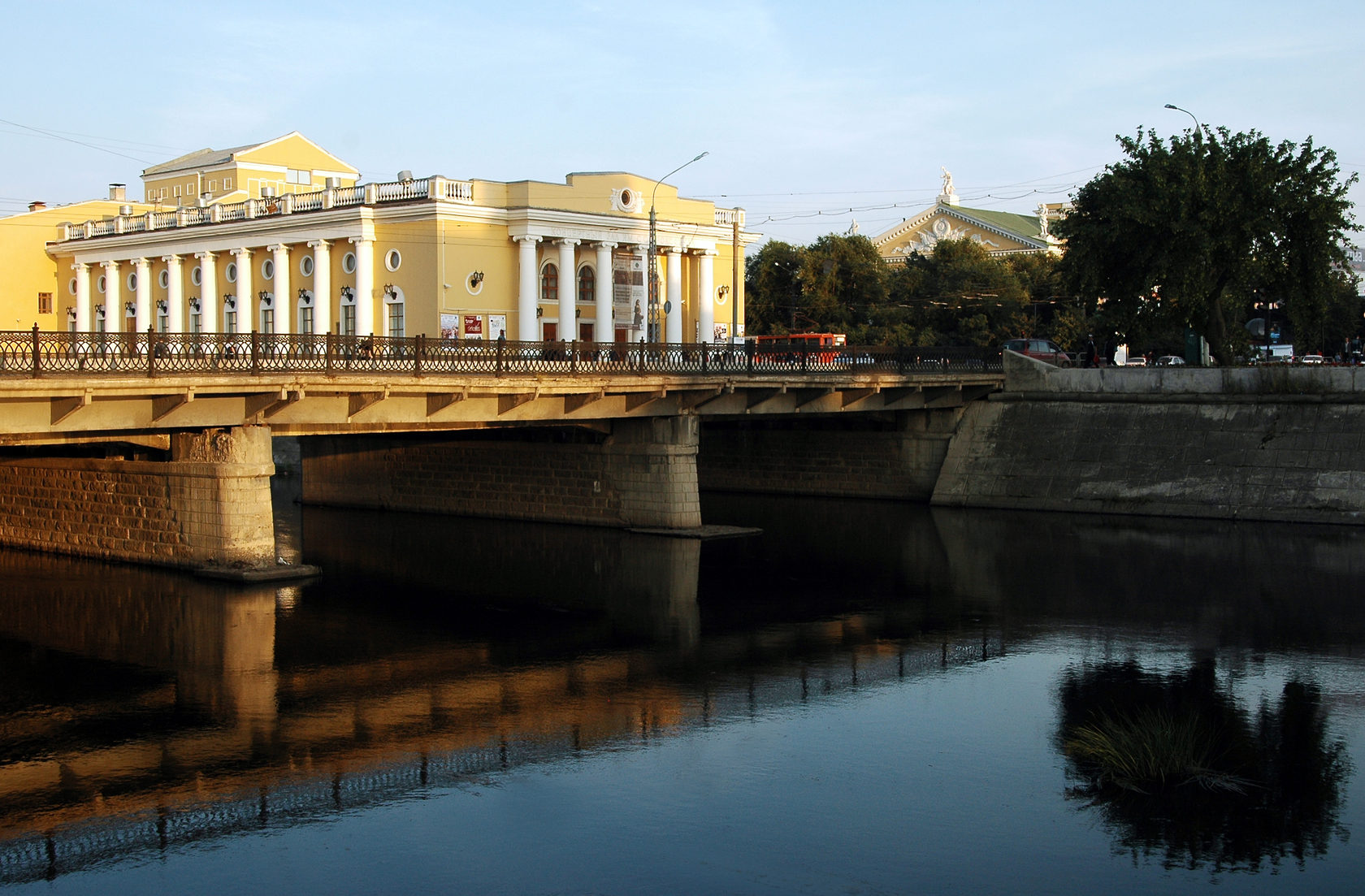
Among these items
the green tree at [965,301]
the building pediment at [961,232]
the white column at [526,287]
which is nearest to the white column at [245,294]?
the white column at [526,287]

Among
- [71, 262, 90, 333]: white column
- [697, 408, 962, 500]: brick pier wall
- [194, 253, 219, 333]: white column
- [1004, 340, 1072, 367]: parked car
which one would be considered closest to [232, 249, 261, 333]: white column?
[194, 253, 219, 333]: white column

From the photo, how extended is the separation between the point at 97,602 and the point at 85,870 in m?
16.1

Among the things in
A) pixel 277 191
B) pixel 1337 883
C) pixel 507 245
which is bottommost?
pixel 1337 883

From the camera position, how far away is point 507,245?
189 feet

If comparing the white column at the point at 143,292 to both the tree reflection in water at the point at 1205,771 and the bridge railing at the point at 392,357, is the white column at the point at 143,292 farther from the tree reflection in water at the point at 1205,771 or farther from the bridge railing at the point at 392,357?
the tree reflection in water at the point at 1205,771

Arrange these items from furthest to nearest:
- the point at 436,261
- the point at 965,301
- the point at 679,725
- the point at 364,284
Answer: the point at 965,301, the point at 364,284, the point at 436,261, the point at 679,725

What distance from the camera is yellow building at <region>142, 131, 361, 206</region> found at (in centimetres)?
7975

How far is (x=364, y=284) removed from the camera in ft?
186

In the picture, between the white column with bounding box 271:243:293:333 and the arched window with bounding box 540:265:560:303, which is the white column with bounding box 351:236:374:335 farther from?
the arched window with bounding box 540:265:560:303

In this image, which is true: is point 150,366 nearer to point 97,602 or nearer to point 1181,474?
point 97,602

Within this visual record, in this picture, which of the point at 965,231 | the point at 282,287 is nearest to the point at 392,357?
the point at 282,287

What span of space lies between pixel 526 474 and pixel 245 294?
27.7 m

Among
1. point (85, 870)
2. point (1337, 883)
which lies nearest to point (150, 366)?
Answer: point (85, 870)

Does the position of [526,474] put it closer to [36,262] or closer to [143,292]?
[143,292]
